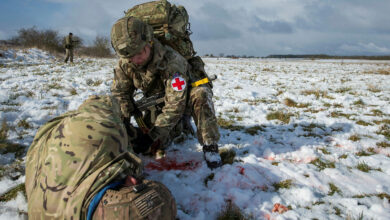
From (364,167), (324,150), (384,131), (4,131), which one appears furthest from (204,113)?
(384,131)

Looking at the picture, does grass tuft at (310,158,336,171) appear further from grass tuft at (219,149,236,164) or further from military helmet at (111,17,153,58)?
military helmet at (111,17,153,58)

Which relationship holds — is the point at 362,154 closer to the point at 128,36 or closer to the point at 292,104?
the point at 292,104

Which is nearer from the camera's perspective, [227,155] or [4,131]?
[227,155]

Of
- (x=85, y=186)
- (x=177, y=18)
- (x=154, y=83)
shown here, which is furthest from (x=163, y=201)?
(x=177, y=18)

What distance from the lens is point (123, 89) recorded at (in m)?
3.51

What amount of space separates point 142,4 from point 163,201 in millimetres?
3133

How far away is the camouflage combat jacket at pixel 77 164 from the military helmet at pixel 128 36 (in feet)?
3.34

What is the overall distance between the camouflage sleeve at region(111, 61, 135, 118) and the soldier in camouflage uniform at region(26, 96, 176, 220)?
1.61 metres

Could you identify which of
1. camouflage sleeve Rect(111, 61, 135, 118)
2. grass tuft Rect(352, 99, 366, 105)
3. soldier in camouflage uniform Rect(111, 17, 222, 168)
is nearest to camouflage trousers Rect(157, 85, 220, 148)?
soldier in camouflage uniform Rect(111, 17, 222, 168)

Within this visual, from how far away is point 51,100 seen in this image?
17.6ft

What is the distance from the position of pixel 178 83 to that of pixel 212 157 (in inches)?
40.0

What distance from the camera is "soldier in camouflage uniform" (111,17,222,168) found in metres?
2.67

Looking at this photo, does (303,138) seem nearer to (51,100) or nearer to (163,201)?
(163,201)

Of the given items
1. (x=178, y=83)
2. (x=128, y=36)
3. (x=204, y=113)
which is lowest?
(x=204, y=113)
